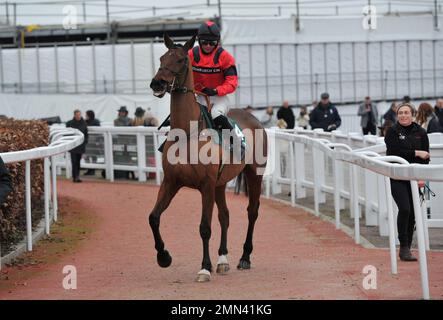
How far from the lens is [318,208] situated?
14.4 meters

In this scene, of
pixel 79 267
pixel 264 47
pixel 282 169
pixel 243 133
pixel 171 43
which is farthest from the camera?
pixel 264 47

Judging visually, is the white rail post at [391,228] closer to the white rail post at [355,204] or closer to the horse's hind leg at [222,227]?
the horse's hind leg at [222,227]

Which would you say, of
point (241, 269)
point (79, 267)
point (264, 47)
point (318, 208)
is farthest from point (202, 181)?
point (264, 47)

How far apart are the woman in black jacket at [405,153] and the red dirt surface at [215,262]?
12.5 inches

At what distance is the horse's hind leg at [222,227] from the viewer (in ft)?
30.2

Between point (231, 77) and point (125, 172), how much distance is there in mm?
12271

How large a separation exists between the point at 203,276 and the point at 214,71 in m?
2.32

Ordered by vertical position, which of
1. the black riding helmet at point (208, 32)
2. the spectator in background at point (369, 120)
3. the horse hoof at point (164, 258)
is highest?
the black riding helmet at point (208, 32)

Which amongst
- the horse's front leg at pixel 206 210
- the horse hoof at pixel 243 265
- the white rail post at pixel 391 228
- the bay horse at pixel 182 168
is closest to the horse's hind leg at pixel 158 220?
the bay horse at pixel 182 168

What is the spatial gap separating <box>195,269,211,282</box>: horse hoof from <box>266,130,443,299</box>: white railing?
169 cm

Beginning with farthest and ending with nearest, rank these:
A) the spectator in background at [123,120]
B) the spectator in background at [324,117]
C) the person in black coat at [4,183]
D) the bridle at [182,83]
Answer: the spectator in background at [123,120]
the spectator in background at [324,117]
the bridle at [182,83]
the person in black coat at [4,183]

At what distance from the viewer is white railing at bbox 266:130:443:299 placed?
277 inches

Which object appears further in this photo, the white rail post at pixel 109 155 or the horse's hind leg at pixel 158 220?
the white rail post at pixel 109 155

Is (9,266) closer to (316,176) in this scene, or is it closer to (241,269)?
(241,269)
